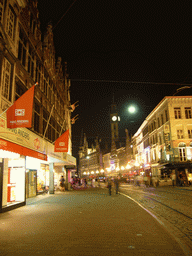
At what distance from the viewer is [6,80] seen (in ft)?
43.1

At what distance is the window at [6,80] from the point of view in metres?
12.5

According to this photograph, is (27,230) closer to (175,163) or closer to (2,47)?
(2,47)

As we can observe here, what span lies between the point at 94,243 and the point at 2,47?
35.7 feet

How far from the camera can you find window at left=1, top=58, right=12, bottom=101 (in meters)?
12.5

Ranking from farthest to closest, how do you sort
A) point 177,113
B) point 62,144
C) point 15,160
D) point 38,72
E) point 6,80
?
point 177,113
point 38,72
point 62,144
point 15,160
point 6,80

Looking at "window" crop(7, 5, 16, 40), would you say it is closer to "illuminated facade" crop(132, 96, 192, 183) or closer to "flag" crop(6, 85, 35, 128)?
"flag" crop(6, 85, 35, 128)

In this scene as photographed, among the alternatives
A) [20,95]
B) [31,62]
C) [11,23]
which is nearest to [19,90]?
[20,95]

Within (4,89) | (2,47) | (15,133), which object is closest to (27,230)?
(15,133)

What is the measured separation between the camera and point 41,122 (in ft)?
67.2

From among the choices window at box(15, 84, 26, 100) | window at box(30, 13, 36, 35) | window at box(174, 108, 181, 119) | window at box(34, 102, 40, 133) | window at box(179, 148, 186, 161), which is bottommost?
window at box(179, 148, 186, 161)

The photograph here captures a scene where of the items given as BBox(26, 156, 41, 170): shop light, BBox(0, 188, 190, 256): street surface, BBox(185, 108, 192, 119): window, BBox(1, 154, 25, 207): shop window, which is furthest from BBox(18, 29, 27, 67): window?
BBox(185, 108, 192, 119): window

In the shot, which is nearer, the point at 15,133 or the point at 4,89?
the point at 15,133

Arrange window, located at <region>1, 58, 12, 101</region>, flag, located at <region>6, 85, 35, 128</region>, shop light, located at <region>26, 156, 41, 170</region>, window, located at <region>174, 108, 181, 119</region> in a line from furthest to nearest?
window, located at <region>174, 108, 181, 119</region> < shop light, located at <region>26, 156, 41, 170</region> < window, located at <region>1, 58, 12, 101</region> < flag, located at <region>6, 85, 35, 128</region>

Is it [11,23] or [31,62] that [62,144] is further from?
[11,23]
